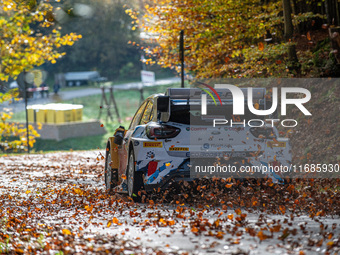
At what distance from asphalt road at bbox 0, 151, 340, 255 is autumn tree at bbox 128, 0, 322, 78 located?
28.8ft

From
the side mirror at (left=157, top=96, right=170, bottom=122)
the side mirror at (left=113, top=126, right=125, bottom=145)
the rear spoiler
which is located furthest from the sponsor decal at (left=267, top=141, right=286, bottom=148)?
the side mirror at (left=113, top=126, right=125, bottom=145)

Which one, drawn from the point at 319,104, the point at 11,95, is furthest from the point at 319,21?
the point at 11,95

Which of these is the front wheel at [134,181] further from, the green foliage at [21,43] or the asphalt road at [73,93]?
the asphalt road at [73,93]

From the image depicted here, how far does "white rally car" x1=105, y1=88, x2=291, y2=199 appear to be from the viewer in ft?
31.4

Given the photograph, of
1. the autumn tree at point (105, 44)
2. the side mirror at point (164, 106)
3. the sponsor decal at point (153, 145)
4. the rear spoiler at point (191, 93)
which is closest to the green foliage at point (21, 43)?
the rear spoiler at point (191, 93)

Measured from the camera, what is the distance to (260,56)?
59.3 ft

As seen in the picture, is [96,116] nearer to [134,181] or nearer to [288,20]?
[288,20]

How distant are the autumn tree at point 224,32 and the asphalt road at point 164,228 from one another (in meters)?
8.77

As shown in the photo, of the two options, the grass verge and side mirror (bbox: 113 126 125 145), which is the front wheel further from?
the grass verge

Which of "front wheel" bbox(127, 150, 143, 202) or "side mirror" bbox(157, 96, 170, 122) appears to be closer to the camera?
"side mirror" bbox(157, 96, 170, 122)

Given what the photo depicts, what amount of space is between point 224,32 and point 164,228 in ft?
44.9

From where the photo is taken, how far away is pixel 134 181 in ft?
32.3

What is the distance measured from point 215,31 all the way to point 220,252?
15.3 meters

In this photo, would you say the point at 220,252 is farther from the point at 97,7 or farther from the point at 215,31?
the point at 97,7
